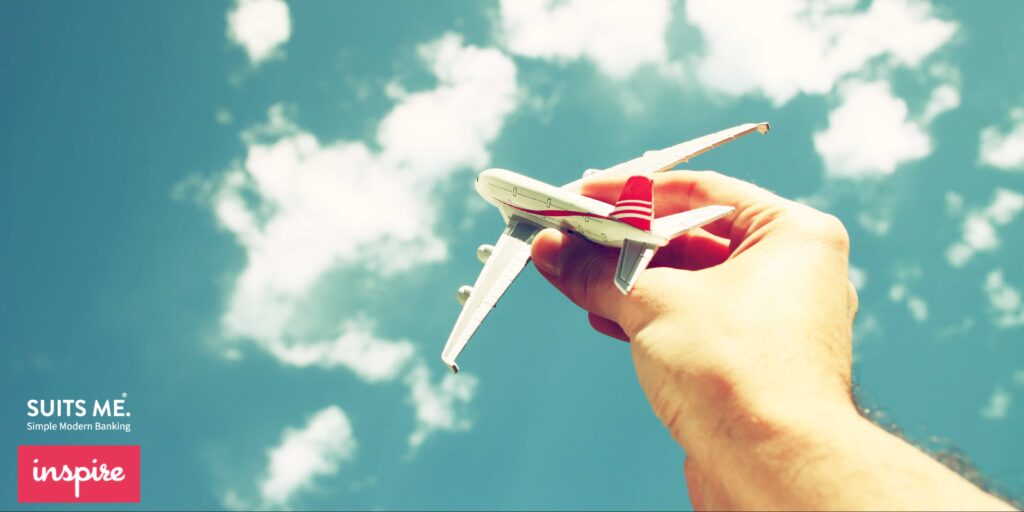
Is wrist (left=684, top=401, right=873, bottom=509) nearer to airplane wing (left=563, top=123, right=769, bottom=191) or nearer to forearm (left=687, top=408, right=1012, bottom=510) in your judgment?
forearm (left=687, top=408, right=1012, bottom=510)

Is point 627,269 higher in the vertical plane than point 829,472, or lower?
higher

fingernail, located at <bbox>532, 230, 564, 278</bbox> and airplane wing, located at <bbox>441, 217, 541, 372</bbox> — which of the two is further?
airplane wing, located at <bbox>441, 217, 541, 372</bbox>

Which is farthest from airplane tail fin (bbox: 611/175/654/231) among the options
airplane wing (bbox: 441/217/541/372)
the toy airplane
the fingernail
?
airplane wing (bbox: 441/217/541/372)

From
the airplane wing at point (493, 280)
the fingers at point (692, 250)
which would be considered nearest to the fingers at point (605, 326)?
the fingers at point (692, 250)

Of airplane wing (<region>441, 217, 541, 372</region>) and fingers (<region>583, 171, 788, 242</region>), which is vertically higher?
airplane wing (<region>441, 217, 541, 372</region>)

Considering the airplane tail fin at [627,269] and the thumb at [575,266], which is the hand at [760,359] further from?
the airplane tail fin at [627,269]

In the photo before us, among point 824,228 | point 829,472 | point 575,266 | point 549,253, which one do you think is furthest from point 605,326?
point 829,472

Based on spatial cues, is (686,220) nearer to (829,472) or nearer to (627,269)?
(627,269)

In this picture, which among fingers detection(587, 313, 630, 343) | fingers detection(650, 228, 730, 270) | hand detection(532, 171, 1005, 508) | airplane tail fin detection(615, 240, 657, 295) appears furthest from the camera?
fingers detection(650, 228, 730, 270)
